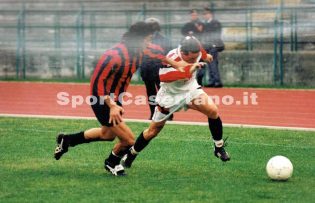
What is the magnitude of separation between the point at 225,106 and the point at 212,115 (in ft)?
29.8

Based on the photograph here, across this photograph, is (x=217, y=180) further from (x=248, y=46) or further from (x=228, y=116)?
(x=248, y=46)

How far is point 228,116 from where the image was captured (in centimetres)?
1906

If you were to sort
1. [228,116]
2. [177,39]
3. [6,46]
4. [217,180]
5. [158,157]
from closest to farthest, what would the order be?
[217,180], [158,157], [228,116], [177,39], [6,46]

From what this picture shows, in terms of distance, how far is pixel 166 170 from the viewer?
38.5 feet

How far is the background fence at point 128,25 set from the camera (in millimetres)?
26516

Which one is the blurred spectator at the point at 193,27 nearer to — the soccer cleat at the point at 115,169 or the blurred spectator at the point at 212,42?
the blurred spectator at the point at 212,42

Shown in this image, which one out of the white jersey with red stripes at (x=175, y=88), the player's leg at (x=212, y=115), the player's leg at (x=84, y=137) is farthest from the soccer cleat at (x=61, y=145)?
the player's leg at (x=212, y=115)

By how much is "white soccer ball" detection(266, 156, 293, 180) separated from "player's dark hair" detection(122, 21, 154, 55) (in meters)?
2.17

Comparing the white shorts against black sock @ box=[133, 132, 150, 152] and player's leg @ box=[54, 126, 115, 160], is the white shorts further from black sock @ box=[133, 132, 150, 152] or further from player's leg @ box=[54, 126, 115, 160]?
player's leg @ box=[54, 126, 115, 160]

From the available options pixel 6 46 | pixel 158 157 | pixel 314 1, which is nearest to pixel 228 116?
pixel 158 157

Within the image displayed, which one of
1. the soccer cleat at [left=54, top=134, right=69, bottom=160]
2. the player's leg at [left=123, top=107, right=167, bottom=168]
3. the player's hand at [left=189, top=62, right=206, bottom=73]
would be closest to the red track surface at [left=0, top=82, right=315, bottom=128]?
the player's leg at [left=123, top=107, right=167, bottom=168]

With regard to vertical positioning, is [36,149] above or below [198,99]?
below

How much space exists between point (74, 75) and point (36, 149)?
16.1 meters

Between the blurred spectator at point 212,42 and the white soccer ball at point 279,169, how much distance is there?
13.9 meters
